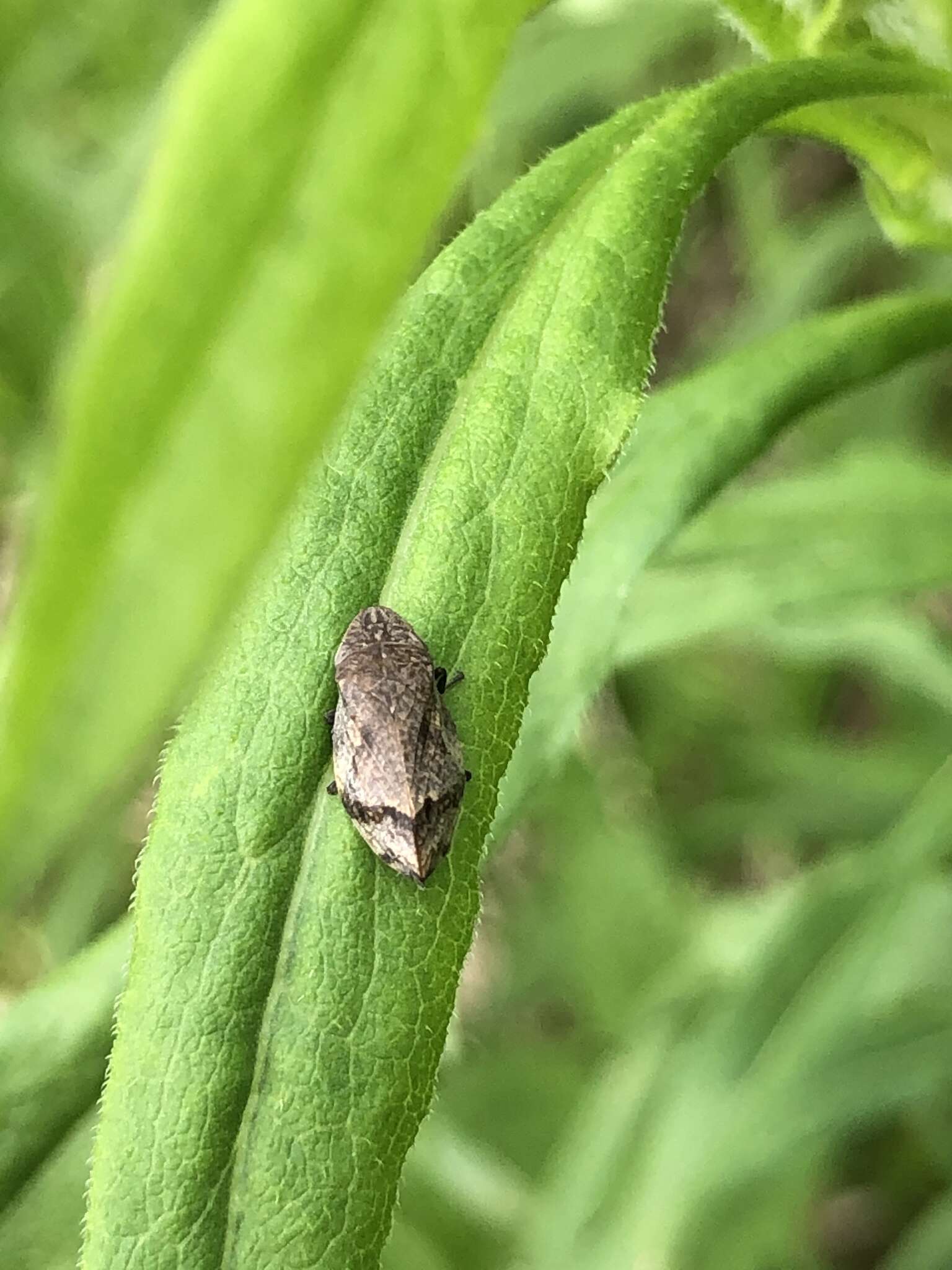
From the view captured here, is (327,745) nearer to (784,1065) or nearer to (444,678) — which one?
(444,678)

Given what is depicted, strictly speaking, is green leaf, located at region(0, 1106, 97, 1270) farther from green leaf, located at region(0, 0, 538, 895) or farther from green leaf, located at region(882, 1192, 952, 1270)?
green leaf, located at region(882, 1192, 952, 1270)

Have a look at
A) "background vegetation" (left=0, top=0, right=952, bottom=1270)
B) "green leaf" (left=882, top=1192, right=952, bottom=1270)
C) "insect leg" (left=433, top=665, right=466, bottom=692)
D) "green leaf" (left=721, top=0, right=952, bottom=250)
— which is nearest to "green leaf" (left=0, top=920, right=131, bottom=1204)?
"background vegetation" (left=0, top=0, right=952, bottom=1270)

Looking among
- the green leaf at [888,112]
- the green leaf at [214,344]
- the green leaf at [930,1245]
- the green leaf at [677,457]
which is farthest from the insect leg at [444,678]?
the green leaf at [930,1245]

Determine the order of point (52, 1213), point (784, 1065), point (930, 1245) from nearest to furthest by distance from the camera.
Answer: point (52, 1213), point (784, 1065), point (930, 1245)

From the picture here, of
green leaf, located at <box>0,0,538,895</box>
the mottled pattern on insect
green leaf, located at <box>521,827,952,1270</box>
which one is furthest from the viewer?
green leaf, located at <box>521,827,952,1270</box>

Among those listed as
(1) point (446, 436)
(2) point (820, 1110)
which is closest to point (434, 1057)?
(1) point (446, 436)

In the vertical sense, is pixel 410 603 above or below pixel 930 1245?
above

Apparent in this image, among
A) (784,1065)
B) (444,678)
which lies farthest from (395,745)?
(784,1065)
